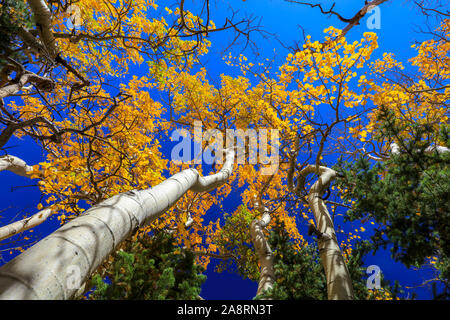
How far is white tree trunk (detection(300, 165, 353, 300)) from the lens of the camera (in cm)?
239

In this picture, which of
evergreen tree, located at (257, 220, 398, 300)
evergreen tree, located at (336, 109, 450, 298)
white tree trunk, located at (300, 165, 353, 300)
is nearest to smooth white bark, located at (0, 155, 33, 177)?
evergreen tree, located at (257, 220, 398, 300)

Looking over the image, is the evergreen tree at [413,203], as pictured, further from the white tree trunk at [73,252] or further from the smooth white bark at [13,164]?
the smooth white bark at [13,164]

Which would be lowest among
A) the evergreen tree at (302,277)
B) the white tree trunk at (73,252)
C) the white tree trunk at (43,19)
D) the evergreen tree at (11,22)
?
the evergreen tree at (302,277)

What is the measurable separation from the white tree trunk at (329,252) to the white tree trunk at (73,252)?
2569 mm

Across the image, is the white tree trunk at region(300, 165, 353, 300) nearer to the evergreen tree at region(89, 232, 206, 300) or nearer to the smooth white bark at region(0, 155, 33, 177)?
the evergreen tree at region(89, 232, 206, 300)

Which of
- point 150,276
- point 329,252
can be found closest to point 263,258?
point 329,252

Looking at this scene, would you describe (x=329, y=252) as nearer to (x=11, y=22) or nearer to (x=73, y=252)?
(x=73, y=252)

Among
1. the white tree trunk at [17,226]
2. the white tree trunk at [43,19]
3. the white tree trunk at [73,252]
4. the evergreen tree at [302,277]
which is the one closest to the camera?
the white tree trunk at [73,252]

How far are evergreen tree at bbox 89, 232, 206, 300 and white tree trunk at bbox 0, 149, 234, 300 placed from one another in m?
0.61

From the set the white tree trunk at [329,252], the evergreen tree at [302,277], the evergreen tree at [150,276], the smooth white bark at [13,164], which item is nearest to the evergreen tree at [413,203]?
the white tree trunk at [329,252]

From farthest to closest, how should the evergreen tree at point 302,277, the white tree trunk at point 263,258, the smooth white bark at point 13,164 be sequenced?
the smooth white bark at point 13,164, the white tree trunk at point 263,258, the evergreen tree at point 302,277

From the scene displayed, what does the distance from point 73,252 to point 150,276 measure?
4.39ft

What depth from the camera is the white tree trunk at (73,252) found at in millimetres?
999
